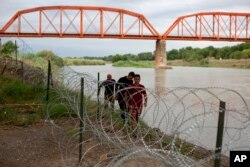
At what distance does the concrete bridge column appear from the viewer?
3612 inches

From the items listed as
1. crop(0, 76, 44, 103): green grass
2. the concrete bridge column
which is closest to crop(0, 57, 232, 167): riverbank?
crop(0, 76, 44, 103): green grass

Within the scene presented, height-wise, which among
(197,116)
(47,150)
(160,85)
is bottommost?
(160,85)

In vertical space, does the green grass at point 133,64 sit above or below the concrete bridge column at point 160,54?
below

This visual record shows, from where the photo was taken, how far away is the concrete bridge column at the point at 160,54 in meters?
91.8

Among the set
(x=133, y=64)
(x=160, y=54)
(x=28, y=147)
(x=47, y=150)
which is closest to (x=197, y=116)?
(x=47, y=150)

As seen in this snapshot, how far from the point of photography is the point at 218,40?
9531 cm

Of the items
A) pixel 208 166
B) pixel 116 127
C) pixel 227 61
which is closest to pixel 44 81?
pixel 116 127

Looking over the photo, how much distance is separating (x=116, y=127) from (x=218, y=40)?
86.5 metres

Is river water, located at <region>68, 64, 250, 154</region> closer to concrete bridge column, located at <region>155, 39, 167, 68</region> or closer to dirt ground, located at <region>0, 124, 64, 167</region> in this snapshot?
dirt ground, located at <region>0, 124, 64, 167</region>

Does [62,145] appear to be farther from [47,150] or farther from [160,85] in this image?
[160,85]

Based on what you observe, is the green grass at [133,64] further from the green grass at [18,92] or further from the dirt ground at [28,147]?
the dirt ground at [28,147]

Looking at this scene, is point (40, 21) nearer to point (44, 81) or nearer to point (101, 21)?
point (101, 21)

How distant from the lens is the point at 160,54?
9200 centimetres

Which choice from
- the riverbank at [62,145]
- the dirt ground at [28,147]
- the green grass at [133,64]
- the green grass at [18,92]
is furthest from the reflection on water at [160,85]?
the green grass at [133,64]
